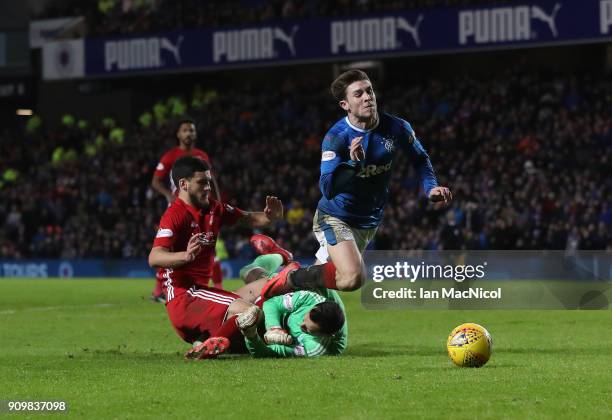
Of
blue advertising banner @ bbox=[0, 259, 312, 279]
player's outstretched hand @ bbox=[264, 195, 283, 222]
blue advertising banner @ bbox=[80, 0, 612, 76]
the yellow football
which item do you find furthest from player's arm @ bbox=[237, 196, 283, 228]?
blue advertising banner @ bbox=[80, 0, 612, 76]

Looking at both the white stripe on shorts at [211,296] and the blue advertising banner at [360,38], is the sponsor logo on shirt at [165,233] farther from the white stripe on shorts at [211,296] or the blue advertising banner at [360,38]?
the blue advertising banner at [360,38]

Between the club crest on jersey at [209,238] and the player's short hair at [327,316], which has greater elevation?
the club crest on jersey at [209,238]

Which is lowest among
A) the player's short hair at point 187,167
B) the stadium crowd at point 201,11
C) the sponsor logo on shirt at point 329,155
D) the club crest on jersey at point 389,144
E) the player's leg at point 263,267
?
the player's leg at point 263,267

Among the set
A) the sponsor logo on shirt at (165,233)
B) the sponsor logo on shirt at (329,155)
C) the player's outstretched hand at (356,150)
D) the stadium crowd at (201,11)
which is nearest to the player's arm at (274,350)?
the sponsor logo on shirt at (165,233)

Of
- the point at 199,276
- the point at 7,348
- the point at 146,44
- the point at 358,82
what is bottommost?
the point at 7,348

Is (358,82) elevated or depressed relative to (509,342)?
elevated

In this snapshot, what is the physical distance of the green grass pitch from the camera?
6133 mm

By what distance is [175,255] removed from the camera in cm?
859

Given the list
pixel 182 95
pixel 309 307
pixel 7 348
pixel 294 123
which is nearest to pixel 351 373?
pixel 309 307

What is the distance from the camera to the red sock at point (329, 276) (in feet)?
27.9

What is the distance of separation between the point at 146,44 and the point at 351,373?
2707 centimetres

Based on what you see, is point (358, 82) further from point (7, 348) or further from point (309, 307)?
point (7, 348)

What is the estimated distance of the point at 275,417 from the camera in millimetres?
5887

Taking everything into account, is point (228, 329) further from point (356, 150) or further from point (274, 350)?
point (356, 150)
